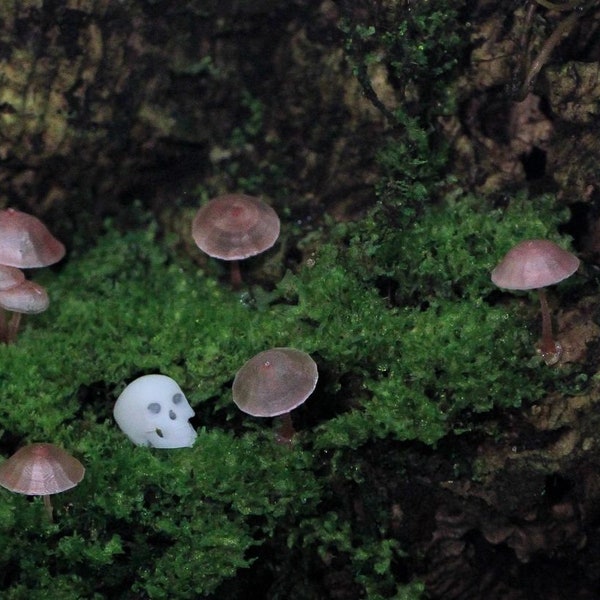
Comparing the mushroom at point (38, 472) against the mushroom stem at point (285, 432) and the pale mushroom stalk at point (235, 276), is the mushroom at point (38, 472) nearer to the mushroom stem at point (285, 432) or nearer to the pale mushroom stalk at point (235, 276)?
the mushroom stem at point (285, 432)

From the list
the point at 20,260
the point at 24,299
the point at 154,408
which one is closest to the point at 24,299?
the point at 24,299

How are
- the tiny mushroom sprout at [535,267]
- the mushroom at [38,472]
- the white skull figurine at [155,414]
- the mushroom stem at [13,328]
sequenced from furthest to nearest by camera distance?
the mushroom stem at [13,328]
the white skull figurine at [155,414]
the tiny mushroom sprout at [535,267]
the mushroom at [38,472]

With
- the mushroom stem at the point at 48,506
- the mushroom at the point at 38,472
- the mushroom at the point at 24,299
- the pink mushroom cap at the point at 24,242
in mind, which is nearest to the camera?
the mushroom at the point at 38,472

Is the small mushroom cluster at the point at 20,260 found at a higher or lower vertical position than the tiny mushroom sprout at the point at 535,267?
higher

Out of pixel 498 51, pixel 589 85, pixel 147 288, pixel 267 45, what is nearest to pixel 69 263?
pixel 147 288

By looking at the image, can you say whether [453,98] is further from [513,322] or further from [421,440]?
[421,440]

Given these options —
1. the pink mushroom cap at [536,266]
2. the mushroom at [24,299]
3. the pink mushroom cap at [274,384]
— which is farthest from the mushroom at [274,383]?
the mushroom at [24,299]
